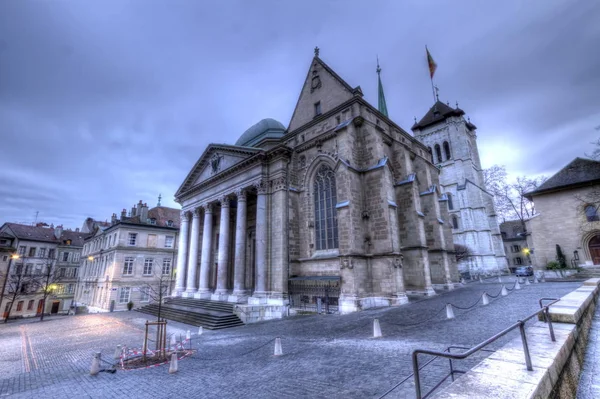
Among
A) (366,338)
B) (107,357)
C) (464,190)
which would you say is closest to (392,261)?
(366,338)

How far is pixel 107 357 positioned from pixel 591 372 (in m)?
13.3

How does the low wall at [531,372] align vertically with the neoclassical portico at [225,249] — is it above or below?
below

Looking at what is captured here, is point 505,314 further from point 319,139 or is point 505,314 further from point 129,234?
point 129,234

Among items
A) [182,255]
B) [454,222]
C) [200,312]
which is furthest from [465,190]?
[200,312]

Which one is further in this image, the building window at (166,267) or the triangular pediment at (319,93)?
the building window at (166,267)

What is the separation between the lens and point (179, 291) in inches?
1024

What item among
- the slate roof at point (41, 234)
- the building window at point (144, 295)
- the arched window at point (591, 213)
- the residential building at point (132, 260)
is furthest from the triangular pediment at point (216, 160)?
the slate roof at point (41, 234)

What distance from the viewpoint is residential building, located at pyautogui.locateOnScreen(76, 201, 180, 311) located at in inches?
1281

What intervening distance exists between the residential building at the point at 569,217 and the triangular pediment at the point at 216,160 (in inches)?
1137

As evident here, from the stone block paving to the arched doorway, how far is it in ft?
67.1

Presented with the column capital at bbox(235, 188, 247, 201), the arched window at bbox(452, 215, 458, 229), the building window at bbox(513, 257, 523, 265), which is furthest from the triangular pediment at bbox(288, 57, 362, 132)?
the building window at bbox(513, 257, 523, 265)

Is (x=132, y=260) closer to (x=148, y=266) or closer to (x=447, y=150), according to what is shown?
(x=148, y=266)

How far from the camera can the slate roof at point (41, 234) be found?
1689 inches

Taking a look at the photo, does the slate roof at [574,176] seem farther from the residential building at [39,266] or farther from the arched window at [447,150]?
the residential building at [39,266]
